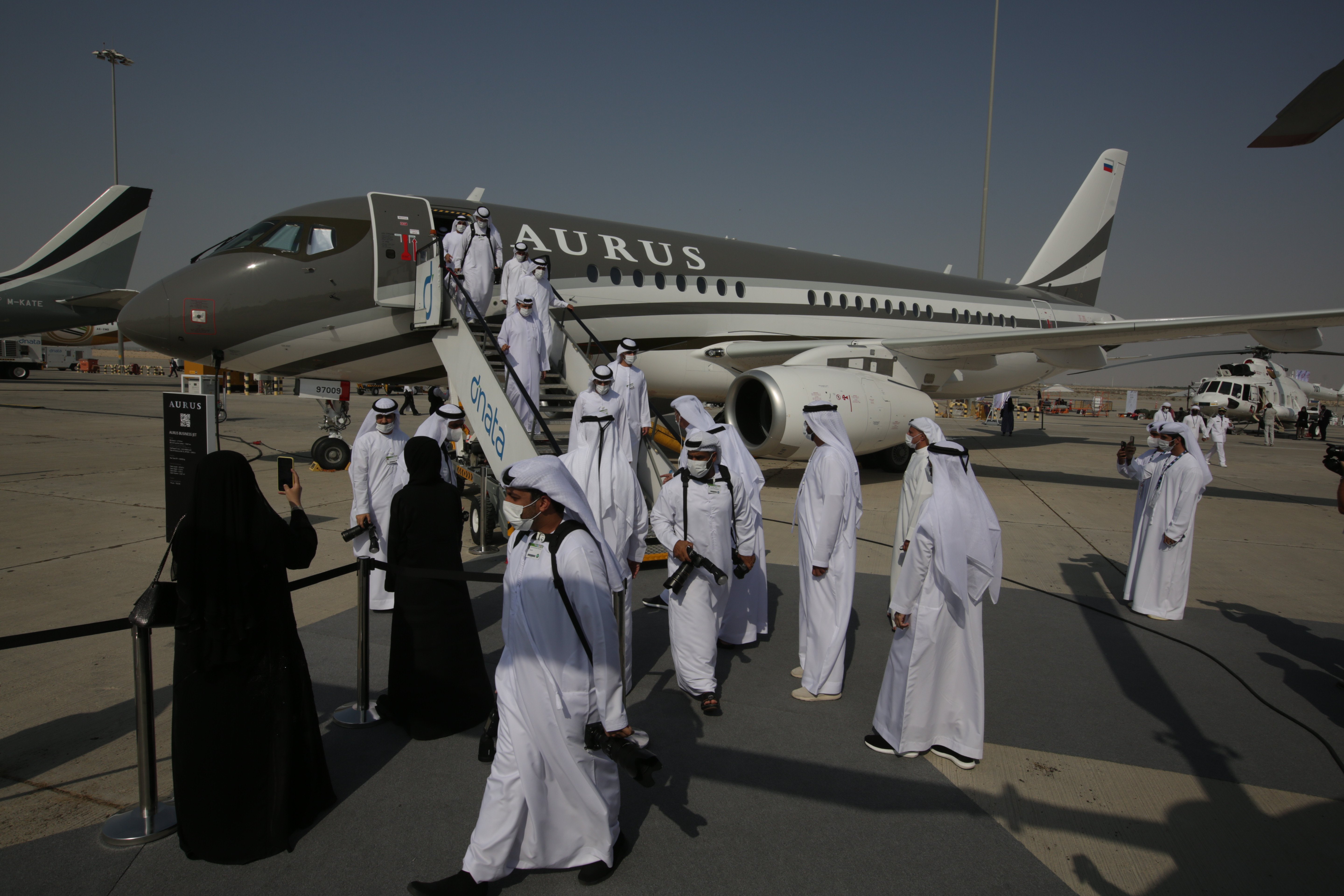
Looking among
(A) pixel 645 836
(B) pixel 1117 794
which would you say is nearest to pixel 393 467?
(A) pixel 645 836

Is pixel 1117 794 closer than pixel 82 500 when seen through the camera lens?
Yes

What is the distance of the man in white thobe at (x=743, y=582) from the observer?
5246 mm

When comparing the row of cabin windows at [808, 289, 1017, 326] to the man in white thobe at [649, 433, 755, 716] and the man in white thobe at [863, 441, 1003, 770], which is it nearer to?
the man in white thobe at [649, 433, 755, 716]

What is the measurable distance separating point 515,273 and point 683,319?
3.99 m

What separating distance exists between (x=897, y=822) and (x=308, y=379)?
1020 centimetres

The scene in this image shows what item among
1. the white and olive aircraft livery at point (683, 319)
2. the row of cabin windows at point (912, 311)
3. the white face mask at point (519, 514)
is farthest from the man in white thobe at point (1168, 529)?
the row of cabin windows at point (912, 311)

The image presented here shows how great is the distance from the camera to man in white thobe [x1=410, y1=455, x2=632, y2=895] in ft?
8.51

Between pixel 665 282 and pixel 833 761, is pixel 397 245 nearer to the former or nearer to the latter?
pixel 665 282

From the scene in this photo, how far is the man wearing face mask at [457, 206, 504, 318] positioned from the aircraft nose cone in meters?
3.56

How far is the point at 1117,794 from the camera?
3457mm

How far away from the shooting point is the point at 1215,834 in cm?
314

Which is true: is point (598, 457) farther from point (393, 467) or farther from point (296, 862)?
point (296, 862)

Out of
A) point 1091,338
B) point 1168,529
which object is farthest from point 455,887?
point 1091,338

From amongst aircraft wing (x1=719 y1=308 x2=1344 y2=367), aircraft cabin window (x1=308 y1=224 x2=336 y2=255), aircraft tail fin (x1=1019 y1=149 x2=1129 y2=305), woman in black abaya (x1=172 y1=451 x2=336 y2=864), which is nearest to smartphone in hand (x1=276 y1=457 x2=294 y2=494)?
woman in black abaya (x1=172 y1=451 x2=336 y2=864)
